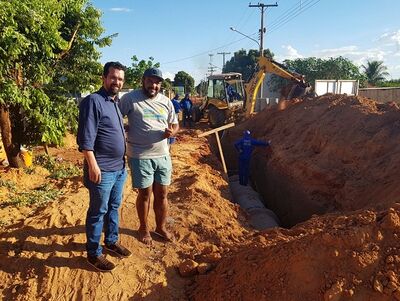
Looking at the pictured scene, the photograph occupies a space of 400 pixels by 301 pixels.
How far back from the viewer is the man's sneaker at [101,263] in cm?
359

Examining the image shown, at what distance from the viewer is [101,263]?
3594mm

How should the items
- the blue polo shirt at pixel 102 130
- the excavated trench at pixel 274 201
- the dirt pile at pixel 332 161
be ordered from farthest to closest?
the excavated trench at pixel 274 201
the dirt pile at pixel 332 161
the blue polo shirt at pixel 102 130

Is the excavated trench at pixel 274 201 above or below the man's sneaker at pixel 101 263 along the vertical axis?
below

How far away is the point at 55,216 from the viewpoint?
4695 mm

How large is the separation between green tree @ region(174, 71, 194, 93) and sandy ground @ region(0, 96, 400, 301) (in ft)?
143

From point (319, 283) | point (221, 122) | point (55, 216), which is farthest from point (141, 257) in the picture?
point (221, 122)

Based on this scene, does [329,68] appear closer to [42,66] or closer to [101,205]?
[42,66]

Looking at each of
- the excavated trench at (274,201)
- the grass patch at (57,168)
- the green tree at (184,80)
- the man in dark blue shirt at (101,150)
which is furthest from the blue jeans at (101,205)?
the green tree at (184,80)

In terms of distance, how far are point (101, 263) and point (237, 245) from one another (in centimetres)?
153

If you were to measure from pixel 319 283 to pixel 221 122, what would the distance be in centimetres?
1439

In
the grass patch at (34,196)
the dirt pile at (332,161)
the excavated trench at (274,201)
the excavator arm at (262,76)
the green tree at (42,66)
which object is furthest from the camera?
the excavator arm at (262,76)

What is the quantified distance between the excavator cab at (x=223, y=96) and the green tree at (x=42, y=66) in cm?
881

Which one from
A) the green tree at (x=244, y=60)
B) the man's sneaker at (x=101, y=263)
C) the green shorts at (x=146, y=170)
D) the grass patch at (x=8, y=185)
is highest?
the green tree at (x=244, y=60)

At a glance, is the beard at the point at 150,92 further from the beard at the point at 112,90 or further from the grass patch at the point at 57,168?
the grass patch at the point at 57,168
